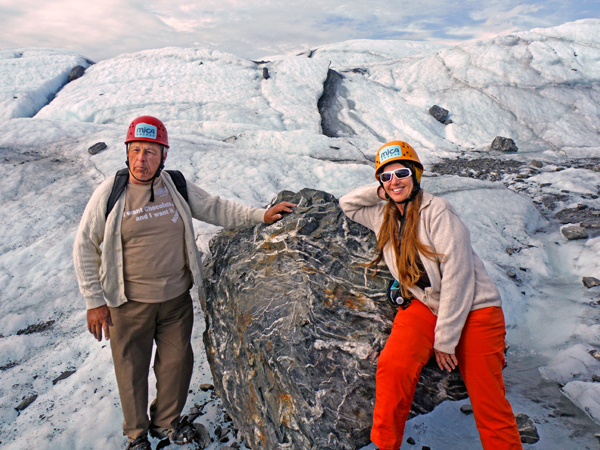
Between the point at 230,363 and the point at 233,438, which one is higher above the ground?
the point at 230,363

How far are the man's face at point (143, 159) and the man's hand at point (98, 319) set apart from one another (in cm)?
112

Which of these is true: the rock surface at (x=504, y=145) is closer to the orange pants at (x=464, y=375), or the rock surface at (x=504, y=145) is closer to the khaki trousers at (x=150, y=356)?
the orange pants at (x=464, y=375)

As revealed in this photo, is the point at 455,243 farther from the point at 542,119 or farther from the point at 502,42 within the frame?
the point at 502,42

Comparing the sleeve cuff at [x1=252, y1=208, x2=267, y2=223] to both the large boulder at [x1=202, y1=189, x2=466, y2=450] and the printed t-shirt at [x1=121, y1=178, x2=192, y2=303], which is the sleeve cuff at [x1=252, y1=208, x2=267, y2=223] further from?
the printed t-shirt at [x1=121, y1=178, x2=192, y2=303]

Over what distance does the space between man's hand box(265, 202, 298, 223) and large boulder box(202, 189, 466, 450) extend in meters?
0.07

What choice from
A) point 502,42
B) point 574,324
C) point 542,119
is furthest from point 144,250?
point 502,42

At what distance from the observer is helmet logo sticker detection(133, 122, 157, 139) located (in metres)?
3.06

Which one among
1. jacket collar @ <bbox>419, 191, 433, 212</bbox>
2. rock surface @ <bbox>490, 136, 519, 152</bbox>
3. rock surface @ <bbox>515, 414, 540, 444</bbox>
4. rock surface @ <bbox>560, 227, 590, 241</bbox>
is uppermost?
rock surface @ <bbox>490, 136, 519, 152</bbox>

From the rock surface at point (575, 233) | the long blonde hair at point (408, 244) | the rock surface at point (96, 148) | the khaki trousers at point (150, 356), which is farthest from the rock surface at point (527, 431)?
the rock surface at point (96, 148)

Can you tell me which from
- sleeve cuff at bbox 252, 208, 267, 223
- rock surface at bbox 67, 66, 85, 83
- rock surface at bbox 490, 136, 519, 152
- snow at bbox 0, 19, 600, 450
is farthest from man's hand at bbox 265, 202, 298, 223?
rock surface at bbox 67, 66, 85, 83

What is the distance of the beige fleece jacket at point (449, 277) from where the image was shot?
2582mm

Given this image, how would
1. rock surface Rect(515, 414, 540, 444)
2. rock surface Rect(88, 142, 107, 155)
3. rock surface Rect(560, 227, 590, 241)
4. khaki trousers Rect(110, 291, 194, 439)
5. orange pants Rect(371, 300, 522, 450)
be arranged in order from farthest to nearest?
rock surface Rect(88, 142, 107, 155)
rock surface Rect(560, 227, 590, 241)
khaki trousers Rect(110, 291, 194, 439)
rock surface Rect(515, 414, 540, 444)
orange pants Rect(371, 300, 522, 450)

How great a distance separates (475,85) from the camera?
16828 mm

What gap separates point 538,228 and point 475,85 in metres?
12.1
